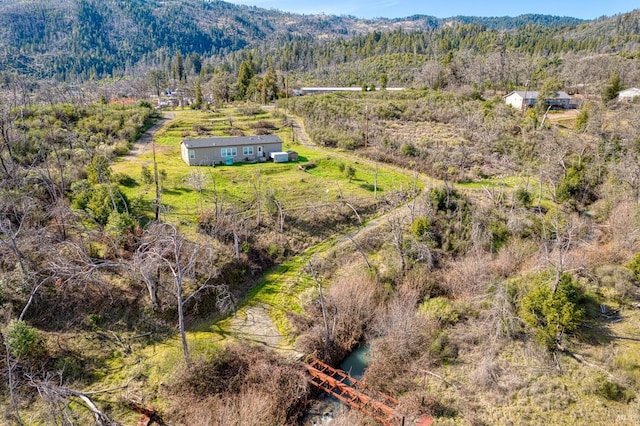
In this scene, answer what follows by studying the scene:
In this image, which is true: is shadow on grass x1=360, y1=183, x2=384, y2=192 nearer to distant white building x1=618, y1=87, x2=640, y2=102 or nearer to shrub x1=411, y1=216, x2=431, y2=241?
shrub x1=411, y1=216, x2=431, y2=241

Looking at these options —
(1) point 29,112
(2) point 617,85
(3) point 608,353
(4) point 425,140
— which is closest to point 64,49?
(1) point 29,112

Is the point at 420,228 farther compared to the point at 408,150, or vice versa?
the point at 408,150

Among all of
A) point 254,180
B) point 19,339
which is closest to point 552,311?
point 19,339

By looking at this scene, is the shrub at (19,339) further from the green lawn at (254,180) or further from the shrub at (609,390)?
the shrub at (609,390)

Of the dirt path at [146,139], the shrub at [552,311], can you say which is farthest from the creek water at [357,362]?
the dirt path at [146,139]

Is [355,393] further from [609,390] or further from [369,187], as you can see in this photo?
[369,187]

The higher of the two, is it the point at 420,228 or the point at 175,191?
the point at 175,191
